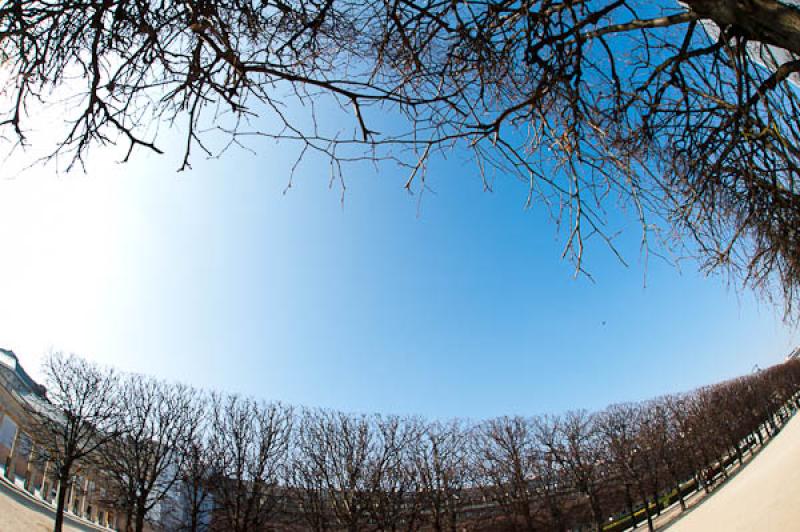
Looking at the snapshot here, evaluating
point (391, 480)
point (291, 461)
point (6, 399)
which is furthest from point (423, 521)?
point (6, 399)

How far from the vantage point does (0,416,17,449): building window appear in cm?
2859

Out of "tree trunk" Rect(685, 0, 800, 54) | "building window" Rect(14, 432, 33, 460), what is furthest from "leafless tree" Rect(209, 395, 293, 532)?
"tree trunk" Rect(685, 0, 800, 54)

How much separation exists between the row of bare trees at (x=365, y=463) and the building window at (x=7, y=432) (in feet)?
19.0

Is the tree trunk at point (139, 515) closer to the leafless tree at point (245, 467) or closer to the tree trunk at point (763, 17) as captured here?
the leafless tree at point (245, 467)

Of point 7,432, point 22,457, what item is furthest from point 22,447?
point 7,432

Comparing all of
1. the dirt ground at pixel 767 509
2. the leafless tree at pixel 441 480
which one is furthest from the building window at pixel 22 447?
the dirt ground at pixel 767 509

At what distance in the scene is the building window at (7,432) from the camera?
28.6 metres

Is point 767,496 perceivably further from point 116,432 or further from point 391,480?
point 116,432

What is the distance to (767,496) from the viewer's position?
45.3ft

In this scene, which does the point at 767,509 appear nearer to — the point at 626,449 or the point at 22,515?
the point at 626,449

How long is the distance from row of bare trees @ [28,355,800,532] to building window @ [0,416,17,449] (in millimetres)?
5789

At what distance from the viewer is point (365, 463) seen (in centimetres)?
2653

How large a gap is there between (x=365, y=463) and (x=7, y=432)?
988 inches

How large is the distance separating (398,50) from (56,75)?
2747mm
